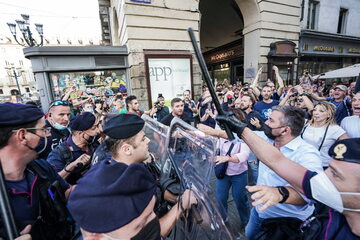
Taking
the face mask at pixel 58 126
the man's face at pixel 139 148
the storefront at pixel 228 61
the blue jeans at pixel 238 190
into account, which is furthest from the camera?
the storefront at pixel 228 61

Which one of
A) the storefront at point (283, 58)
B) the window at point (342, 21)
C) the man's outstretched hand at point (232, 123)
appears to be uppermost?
the window at point (342, 21)

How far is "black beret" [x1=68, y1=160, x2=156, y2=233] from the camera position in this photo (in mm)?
807

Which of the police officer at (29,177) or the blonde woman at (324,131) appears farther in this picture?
the blonde woman at (324,131)

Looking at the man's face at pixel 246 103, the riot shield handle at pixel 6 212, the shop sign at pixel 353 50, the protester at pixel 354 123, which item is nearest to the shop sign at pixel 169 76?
the man's face at pixel 246 103

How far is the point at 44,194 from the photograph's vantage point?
52.4 inches

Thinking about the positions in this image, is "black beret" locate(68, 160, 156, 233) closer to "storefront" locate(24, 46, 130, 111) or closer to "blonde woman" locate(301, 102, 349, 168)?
"blonde woman" locate(301, 102, 349, 168)

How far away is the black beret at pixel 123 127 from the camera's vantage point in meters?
1.36

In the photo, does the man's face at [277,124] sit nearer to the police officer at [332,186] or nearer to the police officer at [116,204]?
the police officer at [332,186]

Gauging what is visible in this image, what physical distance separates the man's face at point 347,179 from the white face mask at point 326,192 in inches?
0.9

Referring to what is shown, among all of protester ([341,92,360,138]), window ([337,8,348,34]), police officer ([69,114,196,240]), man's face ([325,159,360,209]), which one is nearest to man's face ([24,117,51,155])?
police officer ([69,114,196,240])

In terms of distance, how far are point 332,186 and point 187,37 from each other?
7517 millimetres

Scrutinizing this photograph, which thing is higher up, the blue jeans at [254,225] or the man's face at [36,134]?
the man's face at [36,134]

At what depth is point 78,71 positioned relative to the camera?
6867mm

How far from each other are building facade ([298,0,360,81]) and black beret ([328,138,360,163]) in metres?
12.5
